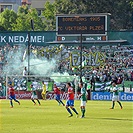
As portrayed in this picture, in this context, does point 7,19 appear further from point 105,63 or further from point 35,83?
point 105,63

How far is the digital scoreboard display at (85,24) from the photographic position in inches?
2431

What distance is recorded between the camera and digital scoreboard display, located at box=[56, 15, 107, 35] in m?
61.8

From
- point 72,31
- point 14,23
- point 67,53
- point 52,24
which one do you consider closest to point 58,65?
point 67,53

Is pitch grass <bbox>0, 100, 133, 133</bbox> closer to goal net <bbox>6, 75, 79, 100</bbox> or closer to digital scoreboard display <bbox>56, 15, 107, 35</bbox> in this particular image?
digital scoreboard display <bbox>56, 15, 107, 35</bbox>

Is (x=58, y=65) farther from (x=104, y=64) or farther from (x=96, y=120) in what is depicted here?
(x=96, y=120)

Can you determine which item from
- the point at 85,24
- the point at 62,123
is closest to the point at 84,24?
the point at 85,24

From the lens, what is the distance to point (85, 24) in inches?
2434

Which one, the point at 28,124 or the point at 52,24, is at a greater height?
the point at 52,24

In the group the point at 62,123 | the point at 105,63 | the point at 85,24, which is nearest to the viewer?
the point at 62,123

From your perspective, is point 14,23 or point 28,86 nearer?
point 28,86

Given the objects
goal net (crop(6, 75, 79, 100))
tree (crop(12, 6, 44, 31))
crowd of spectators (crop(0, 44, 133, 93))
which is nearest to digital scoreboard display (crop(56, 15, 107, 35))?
crowd of spectators (crop(0, 44, 133, 93))

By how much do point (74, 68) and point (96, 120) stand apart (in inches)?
1197

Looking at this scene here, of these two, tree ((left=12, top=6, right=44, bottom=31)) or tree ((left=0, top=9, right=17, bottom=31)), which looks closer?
tree ((left=12, top=6, right=44, bottom=31))

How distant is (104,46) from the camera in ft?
214
